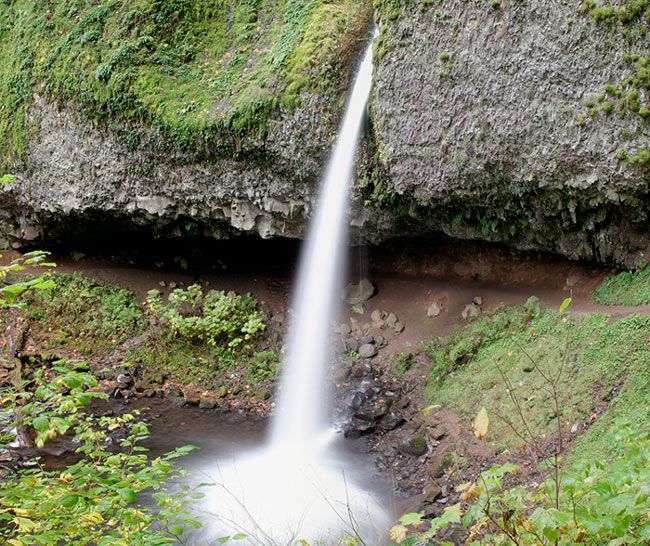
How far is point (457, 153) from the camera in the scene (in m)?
8.73

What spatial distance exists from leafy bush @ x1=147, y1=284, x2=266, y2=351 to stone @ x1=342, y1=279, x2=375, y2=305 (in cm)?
191

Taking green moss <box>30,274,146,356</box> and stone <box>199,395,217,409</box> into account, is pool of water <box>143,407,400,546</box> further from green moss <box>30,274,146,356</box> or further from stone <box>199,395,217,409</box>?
green moss <box>30,274,146,356</box>

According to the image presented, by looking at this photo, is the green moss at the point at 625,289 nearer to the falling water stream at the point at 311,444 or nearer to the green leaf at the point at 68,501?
the falling water stream at the point at 311,444

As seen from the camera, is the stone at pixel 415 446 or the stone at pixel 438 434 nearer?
the stone at pixel 415 446

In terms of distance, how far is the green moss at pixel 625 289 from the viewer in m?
8.30

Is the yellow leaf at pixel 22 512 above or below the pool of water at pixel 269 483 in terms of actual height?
above

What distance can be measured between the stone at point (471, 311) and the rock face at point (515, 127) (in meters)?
1.46

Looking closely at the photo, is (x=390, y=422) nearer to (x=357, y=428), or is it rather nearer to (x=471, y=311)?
(x=357, y=428)

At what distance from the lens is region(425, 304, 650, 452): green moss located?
7.15 metres

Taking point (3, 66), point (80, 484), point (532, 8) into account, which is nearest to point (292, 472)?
A: point (80, 484)

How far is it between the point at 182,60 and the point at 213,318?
17.2 ft

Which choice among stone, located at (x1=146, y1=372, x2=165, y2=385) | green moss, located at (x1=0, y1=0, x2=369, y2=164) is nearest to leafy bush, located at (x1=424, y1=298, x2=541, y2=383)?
green moss, located at (x1=0, y1=0, x2=369, y2=164)

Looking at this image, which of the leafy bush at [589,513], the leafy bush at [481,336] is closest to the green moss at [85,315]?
the leafy bush at [481,336]

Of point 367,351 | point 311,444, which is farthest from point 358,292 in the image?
point 311,444
